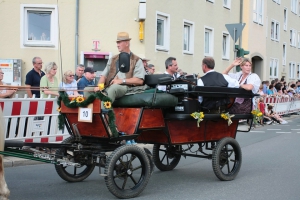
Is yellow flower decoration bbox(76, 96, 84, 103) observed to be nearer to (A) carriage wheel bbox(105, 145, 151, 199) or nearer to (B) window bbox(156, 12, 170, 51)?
(A) carriage wheel bbox(105, 145, 151, 199)

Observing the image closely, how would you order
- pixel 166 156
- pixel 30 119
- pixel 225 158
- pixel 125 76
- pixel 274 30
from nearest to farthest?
pixel 125 76 → pixel 225 158 → pixel 166 156 → pixel 30 119 → pixel 274 30

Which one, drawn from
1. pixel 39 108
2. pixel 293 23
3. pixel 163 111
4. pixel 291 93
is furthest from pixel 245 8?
pixel 163 111

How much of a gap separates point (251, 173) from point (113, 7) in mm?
11637

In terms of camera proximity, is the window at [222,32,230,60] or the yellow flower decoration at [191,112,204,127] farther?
the window at [222,32,230,60]

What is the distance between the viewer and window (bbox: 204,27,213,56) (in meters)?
25.0

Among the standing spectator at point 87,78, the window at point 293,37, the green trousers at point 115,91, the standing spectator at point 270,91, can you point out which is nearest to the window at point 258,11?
the standing spectator at point 270,91

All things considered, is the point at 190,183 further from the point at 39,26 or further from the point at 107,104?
the point at 39,26

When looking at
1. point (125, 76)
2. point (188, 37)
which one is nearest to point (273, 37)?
point (188, 37)

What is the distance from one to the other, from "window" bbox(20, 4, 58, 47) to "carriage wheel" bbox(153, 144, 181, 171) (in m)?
10.8

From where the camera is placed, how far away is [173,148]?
8.23 metres

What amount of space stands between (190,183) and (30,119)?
4194 millimetres

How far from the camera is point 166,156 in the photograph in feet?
27.8

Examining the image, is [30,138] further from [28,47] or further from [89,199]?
[28,47]

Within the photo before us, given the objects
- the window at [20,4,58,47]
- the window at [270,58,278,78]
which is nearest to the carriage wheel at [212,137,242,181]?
→ the window at [20,4,58,47]
